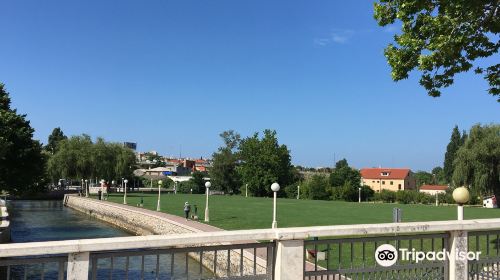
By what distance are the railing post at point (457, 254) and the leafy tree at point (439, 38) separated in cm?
670

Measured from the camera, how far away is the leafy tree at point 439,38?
418 inches

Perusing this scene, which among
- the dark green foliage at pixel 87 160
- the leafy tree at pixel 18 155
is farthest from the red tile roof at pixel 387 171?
the leafy tree at pixel 18 155

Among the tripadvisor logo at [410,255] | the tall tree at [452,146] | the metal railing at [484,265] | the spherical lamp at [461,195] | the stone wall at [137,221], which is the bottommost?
the stone wall at [137,221]

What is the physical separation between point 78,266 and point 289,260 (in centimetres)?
185

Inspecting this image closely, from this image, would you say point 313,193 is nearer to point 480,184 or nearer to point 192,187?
point 192,187

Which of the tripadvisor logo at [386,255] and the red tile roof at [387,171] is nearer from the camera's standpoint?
the tripadvisor logo at [386,255]

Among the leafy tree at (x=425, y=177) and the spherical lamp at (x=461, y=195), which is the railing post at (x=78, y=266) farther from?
the leafy tree at (x=425, y=177)

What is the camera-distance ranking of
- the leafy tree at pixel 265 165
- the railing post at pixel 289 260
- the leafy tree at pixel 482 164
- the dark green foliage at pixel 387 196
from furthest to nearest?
the leafy tree at pixel 265 165 → the dark green foliage at pixel 387 196 → the leafy tree at pixel 482 164 → the railing post at pixel 289 260

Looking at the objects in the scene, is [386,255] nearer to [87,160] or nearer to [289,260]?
[289,260]

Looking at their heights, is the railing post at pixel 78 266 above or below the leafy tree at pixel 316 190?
above

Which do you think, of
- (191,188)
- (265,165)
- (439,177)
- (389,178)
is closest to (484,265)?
(265,165)

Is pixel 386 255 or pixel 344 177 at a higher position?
pixel 344 177

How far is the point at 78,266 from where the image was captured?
3.58 m

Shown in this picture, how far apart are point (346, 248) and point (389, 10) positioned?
26.5 ft
